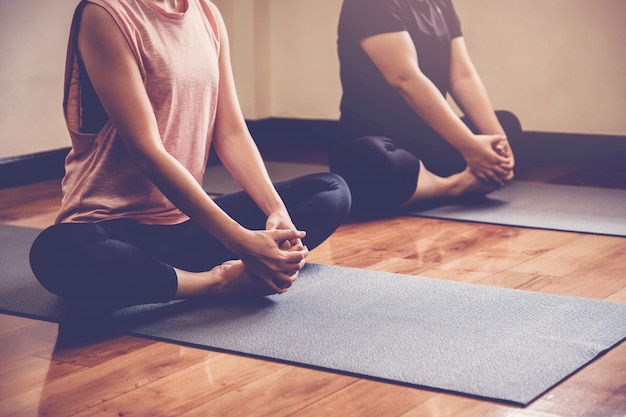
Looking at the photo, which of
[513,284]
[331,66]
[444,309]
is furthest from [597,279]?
[331,66]

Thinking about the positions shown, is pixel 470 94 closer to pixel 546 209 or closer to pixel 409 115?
pixel 409 115

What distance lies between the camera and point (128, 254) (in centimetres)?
174

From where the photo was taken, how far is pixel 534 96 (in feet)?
13.0

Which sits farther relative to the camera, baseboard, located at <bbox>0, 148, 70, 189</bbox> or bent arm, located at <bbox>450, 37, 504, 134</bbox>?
baseboard, located at <bbox>0, 148, 70, 189</bbox>

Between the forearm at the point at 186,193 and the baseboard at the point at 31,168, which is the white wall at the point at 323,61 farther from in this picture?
the forearm at the point at 186,193

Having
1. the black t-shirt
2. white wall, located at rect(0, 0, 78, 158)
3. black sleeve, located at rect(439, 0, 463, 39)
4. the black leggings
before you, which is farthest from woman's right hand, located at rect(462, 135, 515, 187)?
white wall, located at rect(0, 0, 78, 158)

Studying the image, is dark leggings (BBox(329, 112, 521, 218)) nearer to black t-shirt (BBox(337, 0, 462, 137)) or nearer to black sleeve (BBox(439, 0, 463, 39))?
black t-shirt (BBox(337, 0, 462, 137))

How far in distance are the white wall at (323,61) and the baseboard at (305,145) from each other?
0.03 metres

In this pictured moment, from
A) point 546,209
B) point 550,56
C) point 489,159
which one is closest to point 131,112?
point 489,159

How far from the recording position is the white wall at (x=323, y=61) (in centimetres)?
341

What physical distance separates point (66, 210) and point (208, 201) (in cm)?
31

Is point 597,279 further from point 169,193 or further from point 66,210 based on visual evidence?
point 66,210

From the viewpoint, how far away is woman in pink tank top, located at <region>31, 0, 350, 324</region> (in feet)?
5.69

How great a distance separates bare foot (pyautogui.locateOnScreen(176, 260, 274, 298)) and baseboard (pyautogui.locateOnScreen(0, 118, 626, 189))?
1172 mm
